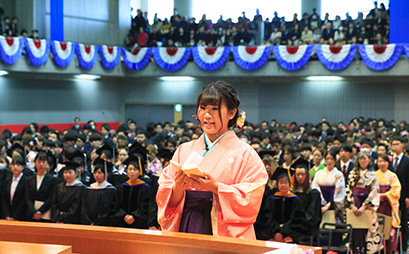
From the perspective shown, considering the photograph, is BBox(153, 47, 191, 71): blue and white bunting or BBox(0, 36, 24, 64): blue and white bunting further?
BBox(153, 47, 191, 71): blue and white bunting

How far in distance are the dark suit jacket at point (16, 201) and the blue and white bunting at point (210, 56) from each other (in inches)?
535

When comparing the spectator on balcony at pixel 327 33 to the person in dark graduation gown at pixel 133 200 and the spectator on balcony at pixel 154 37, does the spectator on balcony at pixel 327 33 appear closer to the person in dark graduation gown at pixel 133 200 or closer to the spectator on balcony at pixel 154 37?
the spectator on balcony at pixel 154 37

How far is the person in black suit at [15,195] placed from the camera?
652cm

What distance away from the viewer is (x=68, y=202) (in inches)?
240

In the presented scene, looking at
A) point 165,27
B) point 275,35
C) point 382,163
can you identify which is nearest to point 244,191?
point 382,163

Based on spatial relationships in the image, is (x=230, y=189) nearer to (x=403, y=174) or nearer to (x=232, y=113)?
(x=232, y=113)

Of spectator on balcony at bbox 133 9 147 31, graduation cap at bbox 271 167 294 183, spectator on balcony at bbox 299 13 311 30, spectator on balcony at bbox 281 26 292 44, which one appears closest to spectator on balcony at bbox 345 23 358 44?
spectator on balcony at bbox 299 13 311 30

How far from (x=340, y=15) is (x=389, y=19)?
3579 mm

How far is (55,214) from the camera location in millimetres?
6113

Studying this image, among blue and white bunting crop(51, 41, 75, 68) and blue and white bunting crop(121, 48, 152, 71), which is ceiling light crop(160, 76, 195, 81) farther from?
blue and white bunting crop(51, 41, 75, 68)

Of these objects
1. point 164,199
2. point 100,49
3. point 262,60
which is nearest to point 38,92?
point 100,49

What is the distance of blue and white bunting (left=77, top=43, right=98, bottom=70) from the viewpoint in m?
18.7

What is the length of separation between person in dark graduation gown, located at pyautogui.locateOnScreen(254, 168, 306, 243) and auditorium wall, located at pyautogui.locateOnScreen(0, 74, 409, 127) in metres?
15.5

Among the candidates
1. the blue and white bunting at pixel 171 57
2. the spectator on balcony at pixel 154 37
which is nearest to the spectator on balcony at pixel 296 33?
the blue and white bunting at pixel 171 57
